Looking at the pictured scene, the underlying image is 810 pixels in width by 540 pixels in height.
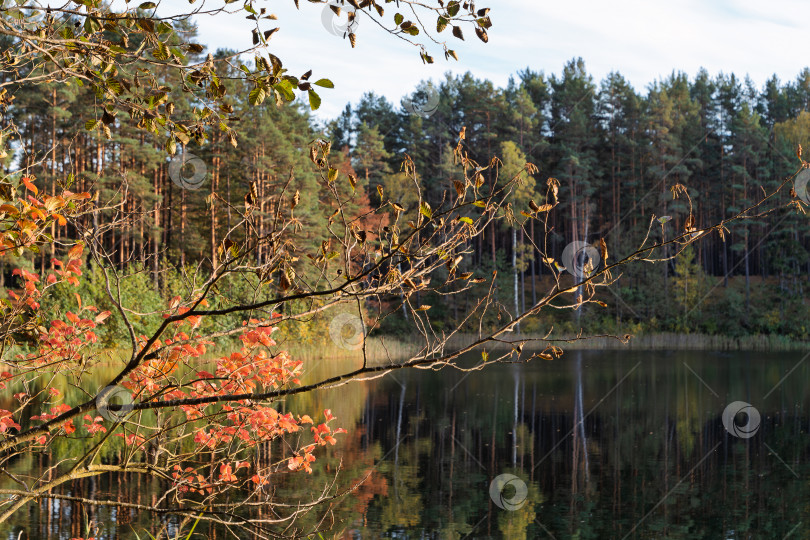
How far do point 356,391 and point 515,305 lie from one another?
21.2 m

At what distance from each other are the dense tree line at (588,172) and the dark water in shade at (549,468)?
1517 centimetres

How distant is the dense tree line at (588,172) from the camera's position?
32.1m

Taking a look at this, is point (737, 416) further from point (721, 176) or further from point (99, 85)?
point (721, 176)

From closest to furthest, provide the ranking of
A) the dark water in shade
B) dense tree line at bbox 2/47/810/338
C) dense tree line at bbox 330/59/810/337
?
the dark water in shade → dense tree line at bbox 2/47/810/338 → dense tree line at bbox 330/59/810/337

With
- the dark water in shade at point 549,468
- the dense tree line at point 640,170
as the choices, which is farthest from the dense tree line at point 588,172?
the dark water in shade at point 549,468

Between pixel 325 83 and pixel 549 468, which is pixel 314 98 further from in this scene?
pixel 549 468

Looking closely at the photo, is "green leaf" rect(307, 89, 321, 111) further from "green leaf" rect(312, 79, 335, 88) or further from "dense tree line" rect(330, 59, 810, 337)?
"dense tree line" rect(330, 59, 810, 337)

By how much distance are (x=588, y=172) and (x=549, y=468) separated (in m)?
37.2

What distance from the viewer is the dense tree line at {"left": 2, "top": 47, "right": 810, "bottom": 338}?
32.1 metres

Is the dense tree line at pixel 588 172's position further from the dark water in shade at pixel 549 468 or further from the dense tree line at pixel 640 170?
the dark water in shade at pixel 549 468

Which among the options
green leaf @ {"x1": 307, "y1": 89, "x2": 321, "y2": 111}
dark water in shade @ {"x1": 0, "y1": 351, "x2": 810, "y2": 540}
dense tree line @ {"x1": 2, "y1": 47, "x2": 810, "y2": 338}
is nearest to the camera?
green leaf @ {"x1": 307, "y1": 89, "x2": 321, "y2": 111}

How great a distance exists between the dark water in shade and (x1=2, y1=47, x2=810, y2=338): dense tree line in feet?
49.8

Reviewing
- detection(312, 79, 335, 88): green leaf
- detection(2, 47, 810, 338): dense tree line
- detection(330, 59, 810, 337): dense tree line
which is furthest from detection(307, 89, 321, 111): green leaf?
Answer: detection(330, 59, 810, 337): dense tree line

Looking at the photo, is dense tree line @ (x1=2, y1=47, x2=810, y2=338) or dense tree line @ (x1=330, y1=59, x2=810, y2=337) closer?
dense tree line @ (x1=2, y1=47, x2=810, y2=338)
